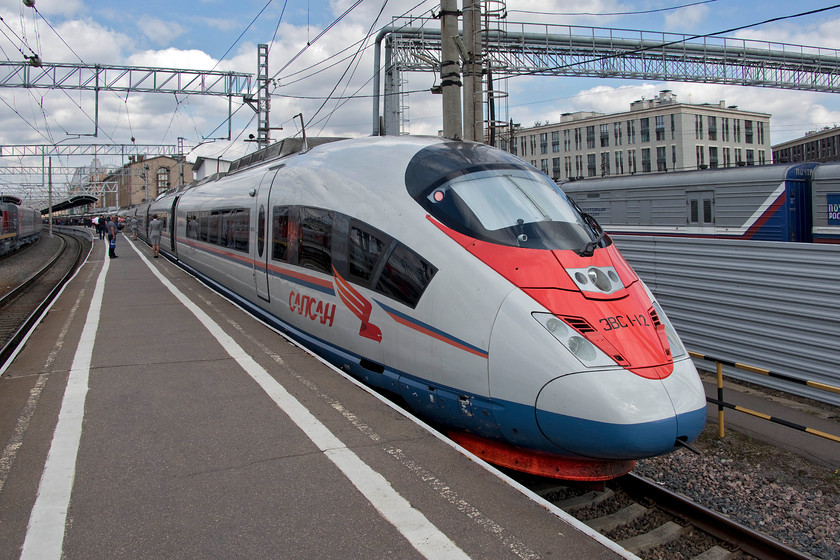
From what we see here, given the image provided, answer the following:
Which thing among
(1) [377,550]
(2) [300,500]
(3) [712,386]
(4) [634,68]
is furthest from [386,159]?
(4) [634,68]

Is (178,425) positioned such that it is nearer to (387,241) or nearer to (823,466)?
(387,241)

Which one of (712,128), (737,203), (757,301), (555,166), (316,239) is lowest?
(757,301)

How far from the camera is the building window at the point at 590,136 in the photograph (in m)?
74.3

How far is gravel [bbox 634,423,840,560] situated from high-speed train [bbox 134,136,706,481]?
1315 mm

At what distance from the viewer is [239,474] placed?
3.85 metres

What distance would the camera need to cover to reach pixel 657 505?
4.77m

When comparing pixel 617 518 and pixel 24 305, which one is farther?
pixel 24 305

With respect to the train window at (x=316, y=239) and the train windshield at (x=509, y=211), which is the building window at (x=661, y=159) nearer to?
the train window at (x=316, y=239)

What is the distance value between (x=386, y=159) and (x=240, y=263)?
501 cm

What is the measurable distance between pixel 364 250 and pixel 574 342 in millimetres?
2348

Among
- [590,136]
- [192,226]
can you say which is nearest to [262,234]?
[192,226]

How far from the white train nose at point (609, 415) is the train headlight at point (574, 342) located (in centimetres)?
9

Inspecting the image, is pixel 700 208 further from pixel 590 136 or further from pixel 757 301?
pixel 590 136

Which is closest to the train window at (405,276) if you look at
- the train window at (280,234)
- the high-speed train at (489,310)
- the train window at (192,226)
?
the high-speed train at (489,310)
